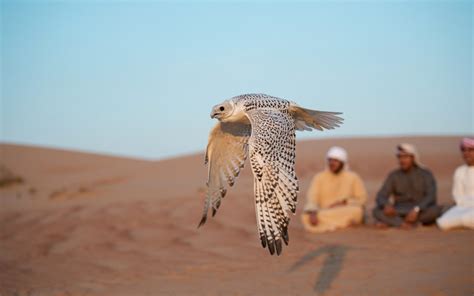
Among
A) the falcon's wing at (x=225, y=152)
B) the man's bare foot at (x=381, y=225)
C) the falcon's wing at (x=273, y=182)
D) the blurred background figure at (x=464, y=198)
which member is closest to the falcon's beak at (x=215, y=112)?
the falcon's wing at (x=225, y=152)

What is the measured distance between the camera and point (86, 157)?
28828mm

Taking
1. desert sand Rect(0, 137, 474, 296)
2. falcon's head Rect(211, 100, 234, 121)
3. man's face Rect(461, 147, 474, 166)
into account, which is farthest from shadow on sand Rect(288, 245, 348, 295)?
man's face Rect(461, 147, 474, 166)

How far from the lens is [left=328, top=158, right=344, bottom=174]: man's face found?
9.12 meters

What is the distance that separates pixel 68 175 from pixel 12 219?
1280 centimetres

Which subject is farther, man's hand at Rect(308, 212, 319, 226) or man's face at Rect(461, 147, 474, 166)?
man's hand at Rect(308, 212, 319, 226)

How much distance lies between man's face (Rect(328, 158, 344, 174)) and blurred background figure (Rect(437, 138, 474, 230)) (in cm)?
166

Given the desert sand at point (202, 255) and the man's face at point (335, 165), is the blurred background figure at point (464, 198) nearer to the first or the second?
the desert sand at point (202, 255)

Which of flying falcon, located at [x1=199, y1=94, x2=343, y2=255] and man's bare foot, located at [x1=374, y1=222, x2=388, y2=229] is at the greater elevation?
flying falcon, located at [x1=199, y1=94, x2=343, y2=255]

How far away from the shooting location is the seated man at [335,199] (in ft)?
28.6

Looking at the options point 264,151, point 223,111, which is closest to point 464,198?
point 223,111

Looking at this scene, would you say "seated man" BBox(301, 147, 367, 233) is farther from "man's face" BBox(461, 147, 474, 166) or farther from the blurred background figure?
"man's face" BBox(461, 147, 474, 166)

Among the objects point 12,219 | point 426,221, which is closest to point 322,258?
point 426,221

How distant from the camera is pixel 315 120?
21.1 feet

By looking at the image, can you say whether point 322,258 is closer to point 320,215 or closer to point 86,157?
point 320,215
